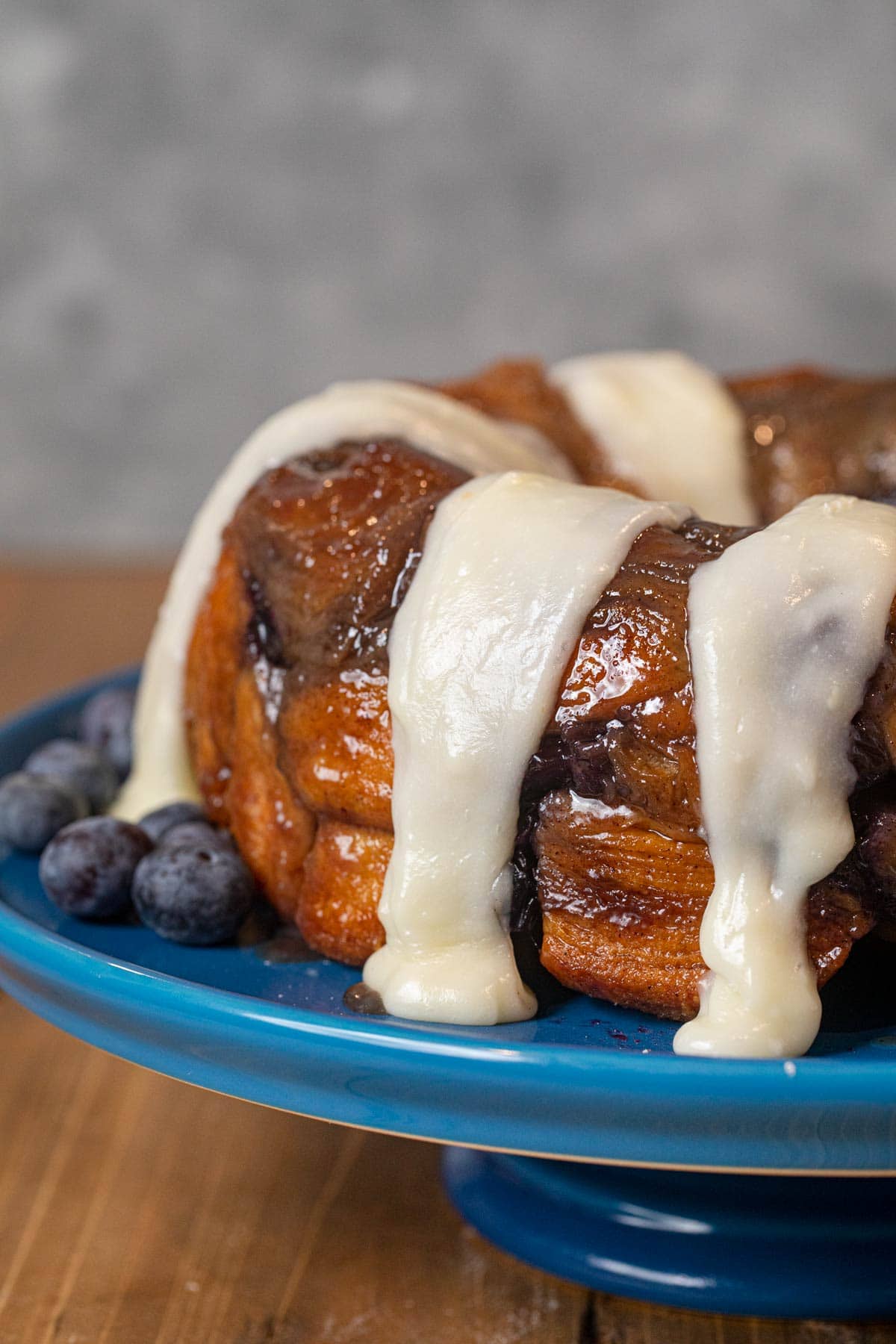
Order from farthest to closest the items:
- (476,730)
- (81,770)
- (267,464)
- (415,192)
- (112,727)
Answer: (415,192) < (112,727) < (81,770) < (267,464) < (476,730)

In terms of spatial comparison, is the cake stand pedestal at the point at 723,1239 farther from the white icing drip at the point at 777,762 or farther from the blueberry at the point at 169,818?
the blueberry at the point at 169,818

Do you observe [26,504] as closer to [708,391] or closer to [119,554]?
[119,554]

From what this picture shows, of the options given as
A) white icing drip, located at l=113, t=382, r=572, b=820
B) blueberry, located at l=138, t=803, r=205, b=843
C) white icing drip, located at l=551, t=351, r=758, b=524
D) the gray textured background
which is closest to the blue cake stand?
blueberry, located at l=138, t=803, r=205, b=843

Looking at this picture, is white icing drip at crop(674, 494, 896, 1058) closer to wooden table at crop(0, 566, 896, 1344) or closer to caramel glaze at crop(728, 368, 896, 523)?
wooden table at crop(0, 566, 896, 1344)

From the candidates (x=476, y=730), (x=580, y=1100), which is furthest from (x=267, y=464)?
(x=580, y=1100)

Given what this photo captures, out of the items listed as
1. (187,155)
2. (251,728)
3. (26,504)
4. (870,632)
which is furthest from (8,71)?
(870,632)

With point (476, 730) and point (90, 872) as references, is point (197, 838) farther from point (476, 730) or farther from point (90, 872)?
point (476, 730)
